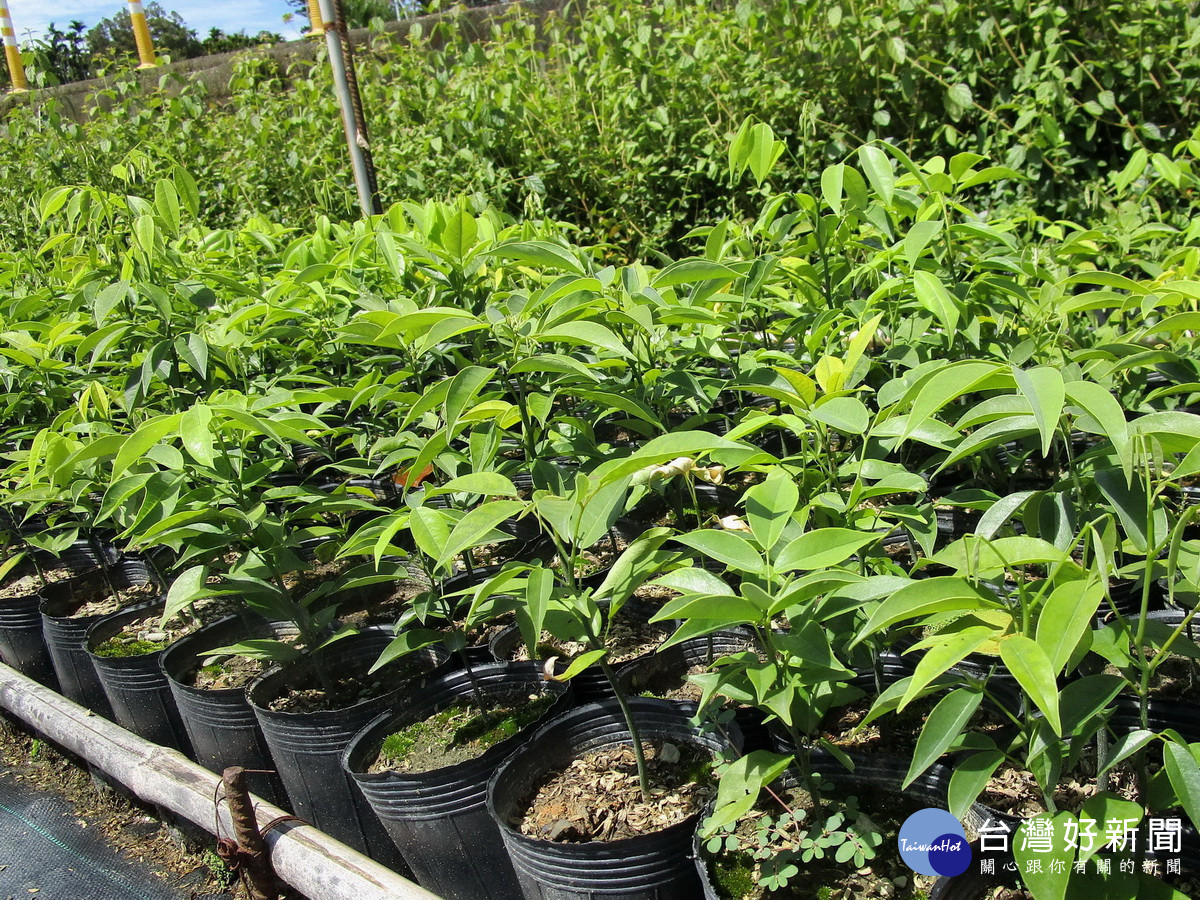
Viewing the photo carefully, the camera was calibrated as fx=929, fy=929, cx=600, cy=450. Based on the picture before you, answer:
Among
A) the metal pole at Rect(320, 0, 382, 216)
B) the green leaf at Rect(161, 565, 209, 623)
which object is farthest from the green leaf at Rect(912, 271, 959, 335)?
the metal pole at Rect(320, 0, 382, 216)

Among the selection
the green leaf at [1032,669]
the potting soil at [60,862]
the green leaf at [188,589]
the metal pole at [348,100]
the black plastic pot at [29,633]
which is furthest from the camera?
the metal pole at [348,100]

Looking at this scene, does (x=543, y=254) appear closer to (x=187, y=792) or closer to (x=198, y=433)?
(x=198, y=433)

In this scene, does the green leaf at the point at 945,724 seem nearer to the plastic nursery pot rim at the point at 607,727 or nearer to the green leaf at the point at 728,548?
the green leaf at the point at 728,548

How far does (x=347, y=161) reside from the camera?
17.7ft

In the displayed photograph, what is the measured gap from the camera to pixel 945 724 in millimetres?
855

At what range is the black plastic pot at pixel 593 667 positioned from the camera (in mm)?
1640

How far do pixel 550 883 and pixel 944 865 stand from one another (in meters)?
0.50

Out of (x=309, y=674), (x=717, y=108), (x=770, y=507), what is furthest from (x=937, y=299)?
(x=717, y=108)

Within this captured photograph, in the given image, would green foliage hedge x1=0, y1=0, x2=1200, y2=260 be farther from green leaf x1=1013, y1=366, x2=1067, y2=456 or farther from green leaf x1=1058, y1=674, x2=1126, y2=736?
green leaf x1=1058, y1=674, x2=1126, y2=736

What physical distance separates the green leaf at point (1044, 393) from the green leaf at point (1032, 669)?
17cm

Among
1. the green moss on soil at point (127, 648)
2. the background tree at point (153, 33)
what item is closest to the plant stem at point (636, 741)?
the green moss on soil at point (127, 648)

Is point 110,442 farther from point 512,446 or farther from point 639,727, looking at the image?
point 639,727

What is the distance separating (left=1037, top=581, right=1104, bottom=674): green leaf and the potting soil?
5.83 ft

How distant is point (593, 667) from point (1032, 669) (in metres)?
1.00
